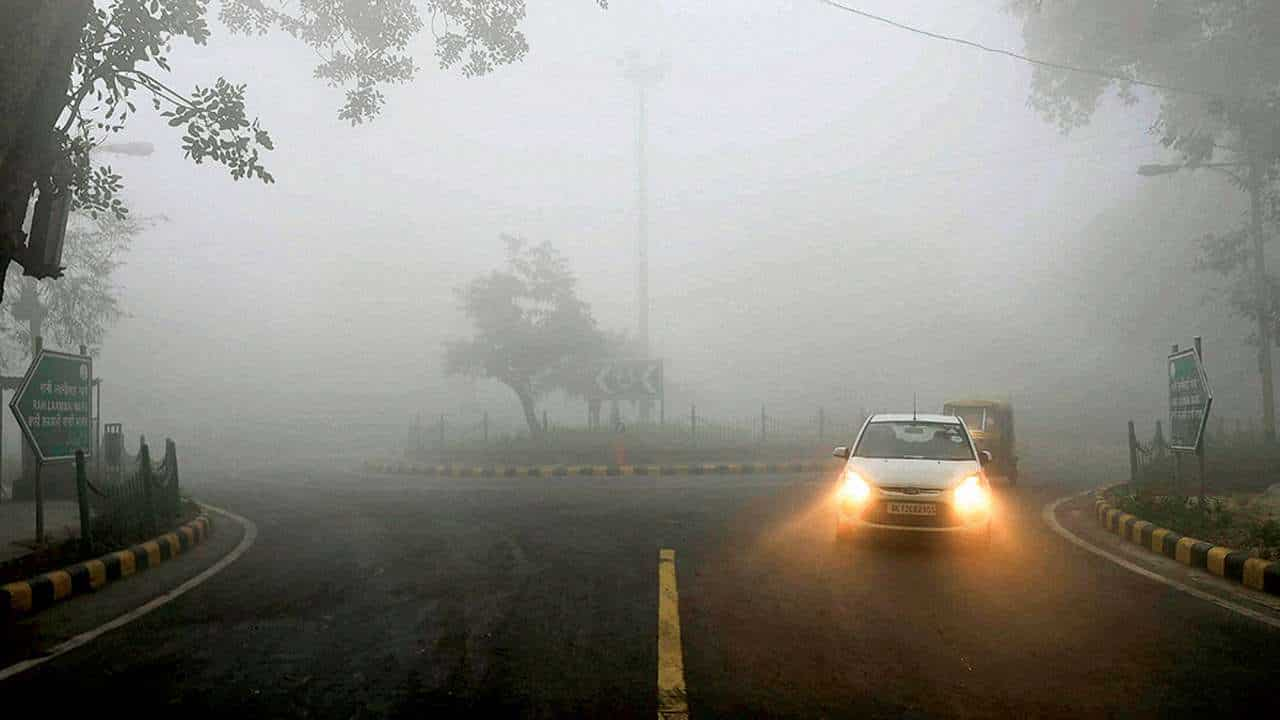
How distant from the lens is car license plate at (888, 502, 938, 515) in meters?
9.27

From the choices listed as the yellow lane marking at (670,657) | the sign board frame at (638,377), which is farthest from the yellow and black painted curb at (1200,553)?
the sign board frame at (638,377)

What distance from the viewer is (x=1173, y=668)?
523 centimetres

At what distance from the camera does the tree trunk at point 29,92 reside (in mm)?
8188

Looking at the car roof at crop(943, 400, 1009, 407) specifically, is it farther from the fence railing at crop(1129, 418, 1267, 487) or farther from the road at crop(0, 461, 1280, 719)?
the road at crop(0, 461, 1280, 719)

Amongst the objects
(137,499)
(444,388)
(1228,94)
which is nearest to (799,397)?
Answer: (444,388)

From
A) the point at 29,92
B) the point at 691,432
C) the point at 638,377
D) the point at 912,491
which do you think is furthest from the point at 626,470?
the point at 29,92

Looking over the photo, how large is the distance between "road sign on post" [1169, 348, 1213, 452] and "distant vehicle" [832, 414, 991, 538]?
3296mm

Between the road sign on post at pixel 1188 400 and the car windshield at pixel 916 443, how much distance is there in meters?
3.02

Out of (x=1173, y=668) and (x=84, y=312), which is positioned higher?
(x=84, y=312)

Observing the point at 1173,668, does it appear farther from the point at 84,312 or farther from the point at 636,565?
the point at 84,312

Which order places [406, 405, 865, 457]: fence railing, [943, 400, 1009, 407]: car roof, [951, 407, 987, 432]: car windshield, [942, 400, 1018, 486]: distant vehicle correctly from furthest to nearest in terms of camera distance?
[406, 405, 865, 457]: fence railing
[943, 400, 1009, 407]: car roof
[951, 407, 987, 432]: car windshield
[942, 400, 1018, 486]: distant vehicle

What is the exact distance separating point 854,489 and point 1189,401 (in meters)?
5.33

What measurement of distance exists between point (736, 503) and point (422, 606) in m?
8.24

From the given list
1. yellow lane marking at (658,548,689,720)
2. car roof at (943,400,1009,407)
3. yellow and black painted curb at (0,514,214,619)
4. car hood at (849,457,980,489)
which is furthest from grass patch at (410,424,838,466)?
yellow lane marking at (658,548,689,720)
